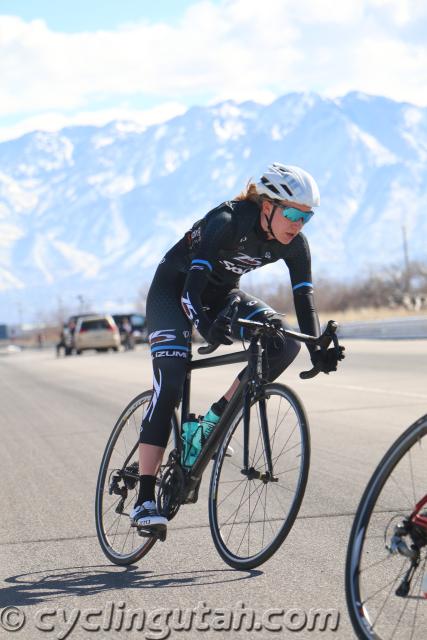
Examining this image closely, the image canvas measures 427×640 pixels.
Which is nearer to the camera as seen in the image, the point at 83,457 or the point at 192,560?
the point at 192,560

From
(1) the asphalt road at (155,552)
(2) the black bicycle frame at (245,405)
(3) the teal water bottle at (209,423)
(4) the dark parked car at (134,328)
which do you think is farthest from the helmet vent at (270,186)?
(4) the dark parked car at (134,328)

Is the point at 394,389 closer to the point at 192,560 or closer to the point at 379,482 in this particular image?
the point at 192,560

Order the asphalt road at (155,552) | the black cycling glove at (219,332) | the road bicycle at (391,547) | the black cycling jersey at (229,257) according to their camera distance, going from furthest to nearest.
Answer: the black cycling jersey at (229,257) < the black cycling glove at (219,332) < the asphalt road at (155,552) < the road bicycle at (391,547)

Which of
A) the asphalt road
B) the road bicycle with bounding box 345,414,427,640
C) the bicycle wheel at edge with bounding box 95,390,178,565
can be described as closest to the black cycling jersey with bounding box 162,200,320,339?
the bicycle wheel at edge with bounding box 95,390,178,565

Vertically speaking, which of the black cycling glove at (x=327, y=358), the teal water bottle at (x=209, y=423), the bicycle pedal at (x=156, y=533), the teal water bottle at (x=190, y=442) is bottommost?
the bicycle pedal at (x=156, y=533)

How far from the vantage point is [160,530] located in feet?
17.7

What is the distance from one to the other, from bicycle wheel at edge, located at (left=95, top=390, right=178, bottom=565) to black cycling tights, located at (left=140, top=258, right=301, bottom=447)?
5.4 inches

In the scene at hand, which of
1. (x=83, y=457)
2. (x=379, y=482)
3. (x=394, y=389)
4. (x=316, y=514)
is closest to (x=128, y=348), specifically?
(x=394, y=389)

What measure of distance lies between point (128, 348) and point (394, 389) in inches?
1322

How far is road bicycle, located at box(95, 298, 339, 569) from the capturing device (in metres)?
5.02

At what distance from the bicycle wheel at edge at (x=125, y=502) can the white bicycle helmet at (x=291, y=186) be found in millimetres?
1264

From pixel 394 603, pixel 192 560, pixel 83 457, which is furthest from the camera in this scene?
pixel 83 457

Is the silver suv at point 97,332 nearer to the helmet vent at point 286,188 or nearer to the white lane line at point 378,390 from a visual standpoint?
the white lane line at point 378,390

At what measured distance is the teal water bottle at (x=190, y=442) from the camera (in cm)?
544
